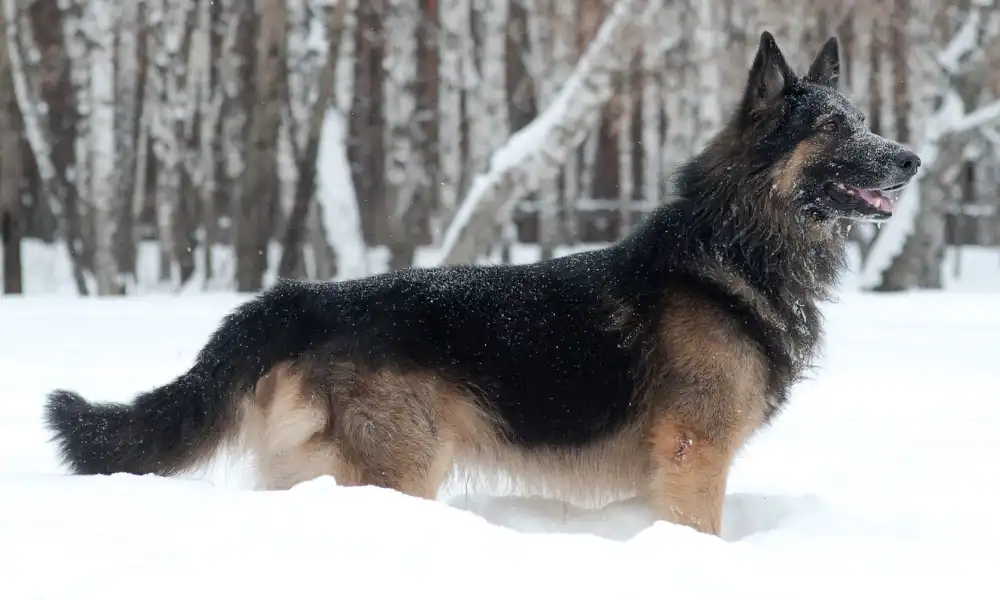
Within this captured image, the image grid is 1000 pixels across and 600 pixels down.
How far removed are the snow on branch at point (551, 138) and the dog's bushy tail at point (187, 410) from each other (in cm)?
835

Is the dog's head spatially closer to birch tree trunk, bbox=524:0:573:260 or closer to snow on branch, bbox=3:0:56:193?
birch tree trunk, bbox=524:0:573:260

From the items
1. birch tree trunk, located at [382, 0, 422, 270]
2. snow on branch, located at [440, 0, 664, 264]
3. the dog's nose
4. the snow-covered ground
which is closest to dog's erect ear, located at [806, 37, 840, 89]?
the dog's nose

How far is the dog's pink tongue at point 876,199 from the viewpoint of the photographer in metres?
4.31

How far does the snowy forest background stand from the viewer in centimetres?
1432

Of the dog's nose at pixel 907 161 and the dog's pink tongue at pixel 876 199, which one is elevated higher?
the dog's nose at pixel 907 161

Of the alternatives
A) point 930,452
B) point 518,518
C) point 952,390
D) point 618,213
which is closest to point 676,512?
point 518,518

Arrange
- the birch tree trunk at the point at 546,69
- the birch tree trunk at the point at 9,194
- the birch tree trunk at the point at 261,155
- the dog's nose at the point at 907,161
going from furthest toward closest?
1. the birch tree trunk at the point at 546,69
2. the birch tree trunk at the point at 9,194
3. the birch tree trunk at the point at 261,155
4. the dog's nose at the point at 907,161

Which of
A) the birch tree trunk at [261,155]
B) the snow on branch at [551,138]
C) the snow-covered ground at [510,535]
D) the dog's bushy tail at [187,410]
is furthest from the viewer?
the birch tree trunk at [261,155]

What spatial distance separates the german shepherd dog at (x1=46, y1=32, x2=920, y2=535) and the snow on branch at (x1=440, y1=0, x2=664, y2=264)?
7624 mm

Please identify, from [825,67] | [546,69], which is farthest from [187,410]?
[546,69]

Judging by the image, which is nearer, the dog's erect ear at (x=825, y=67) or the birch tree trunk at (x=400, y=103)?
the dog's erect ear at (x=825, y=67)

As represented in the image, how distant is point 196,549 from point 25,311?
32.0 ft

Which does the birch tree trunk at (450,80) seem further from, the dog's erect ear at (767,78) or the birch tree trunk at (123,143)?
the dog's erect ear at (767,78)

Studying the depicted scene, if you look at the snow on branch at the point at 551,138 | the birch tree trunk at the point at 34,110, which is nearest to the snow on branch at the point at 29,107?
the birch tree trunk at the point at 34,110
